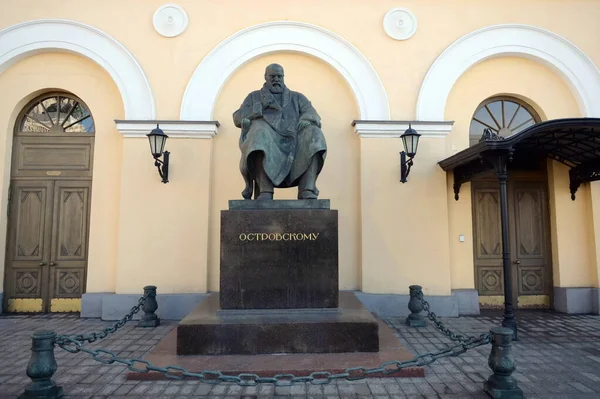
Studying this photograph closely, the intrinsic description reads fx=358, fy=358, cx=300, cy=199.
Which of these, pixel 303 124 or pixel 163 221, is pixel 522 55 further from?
pixel 163 221

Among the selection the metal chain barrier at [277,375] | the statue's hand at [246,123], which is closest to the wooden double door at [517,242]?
the metal chain barrier at [277,375]

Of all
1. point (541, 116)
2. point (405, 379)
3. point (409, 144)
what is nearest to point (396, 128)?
point (409, 144)

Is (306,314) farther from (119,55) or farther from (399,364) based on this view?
(119,55)

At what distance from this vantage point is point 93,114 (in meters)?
7.23

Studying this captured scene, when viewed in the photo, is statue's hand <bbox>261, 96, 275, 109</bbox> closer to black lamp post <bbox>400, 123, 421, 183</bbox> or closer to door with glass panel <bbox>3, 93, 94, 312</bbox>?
black lamp post <bbox>400, 123, 421, 183</bbox>

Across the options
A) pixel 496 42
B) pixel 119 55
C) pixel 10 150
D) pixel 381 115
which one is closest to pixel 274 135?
pixel 381 115

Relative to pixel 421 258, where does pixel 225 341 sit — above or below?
below

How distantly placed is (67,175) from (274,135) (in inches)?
195

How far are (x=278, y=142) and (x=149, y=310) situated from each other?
3753mm

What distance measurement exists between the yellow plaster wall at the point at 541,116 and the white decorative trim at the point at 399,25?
1455mm

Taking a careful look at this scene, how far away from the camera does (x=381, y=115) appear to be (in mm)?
7098

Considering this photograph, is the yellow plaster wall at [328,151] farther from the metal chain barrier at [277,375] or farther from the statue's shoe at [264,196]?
the metal chain barrier at [277,375]

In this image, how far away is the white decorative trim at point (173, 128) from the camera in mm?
6863

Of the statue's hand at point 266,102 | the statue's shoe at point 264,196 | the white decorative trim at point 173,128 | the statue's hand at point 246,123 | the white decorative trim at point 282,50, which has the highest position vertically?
the white decorative trim at point 282,50
